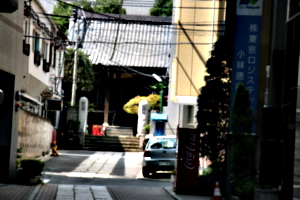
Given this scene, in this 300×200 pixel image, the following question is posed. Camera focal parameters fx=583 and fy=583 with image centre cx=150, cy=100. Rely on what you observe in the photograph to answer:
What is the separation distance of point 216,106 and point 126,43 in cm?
3195

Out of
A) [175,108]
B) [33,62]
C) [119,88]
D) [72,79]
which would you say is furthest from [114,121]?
[33,62]

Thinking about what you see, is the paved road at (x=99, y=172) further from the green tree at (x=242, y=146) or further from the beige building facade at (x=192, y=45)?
the green tree at (x=242, y=146)

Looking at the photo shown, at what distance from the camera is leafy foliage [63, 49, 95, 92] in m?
46.8

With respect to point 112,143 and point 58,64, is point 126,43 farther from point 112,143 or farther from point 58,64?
point 58,64

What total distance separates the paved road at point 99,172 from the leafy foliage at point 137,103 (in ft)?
37.5

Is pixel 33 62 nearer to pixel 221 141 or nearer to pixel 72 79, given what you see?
pixel 221 141

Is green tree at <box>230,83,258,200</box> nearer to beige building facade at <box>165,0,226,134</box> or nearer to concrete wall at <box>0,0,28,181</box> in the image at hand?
concrete wall at <box>0,0,28,181</box>

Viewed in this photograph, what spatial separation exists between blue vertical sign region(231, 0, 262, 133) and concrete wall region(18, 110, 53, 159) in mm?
9899

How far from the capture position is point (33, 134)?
91.8 feet

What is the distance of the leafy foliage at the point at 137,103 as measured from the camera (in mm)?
46719

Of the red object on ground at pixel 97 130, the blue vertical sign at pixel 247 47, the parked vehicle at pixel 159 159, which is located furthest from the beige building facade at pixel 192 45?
the red object on ground at pixel 97 130

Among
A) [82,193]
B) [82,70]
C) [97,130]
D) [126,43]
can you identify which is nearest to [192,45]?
[82,193]

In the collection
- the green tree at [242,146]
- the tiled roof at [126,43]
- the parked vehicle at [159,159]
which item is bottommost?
the parked vehicle at [159,159]

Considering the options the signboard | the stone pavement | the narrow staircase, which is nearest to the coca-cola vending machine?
the stone pavement
